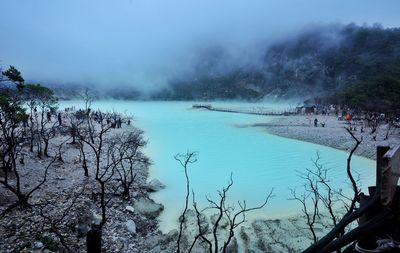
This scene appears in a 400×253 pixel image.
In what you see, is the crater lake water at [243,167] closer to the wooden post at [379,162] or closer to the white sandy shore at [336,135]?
the white sandy shore at [336,135]

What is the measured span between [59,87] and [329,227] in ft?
535

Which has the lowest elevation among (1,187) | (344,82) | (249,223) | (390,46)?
(249,223)

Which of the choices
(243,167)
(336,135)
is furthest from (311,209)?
(336,135)

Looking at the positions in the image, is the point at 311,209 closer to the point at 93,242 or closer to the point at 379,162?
the point at 93,242

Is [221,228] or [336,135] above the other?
[336,135]

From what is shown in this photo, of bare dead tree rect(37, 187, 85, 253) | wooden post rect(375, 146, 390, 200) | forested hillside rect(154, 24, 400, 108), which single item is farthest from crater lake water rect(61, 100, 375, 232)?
forested hillside rect(154, 24, 400, 108)

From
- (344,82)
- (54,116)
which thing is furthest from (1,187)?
(344,82)

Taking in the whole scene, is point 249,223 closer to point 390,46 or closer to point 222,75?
point 390,46

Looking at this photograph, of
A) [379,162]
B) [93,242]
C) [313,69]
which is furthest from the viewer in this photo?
[313,69]

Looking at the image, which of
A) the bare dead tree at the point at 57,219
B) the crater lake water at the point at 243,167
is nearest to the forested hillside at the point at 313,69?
the crater lake water at the point at 243,167

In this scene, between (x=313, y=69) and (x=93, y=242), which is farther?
(x=313, y=69)

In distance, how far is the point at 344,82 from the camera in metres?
106

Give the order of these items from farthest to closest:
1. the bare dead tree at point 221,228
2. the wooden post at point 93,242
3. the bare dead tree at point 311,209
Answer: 1. the bare dead tree at point 311,209
2. the bare dead tree at point 221,228
3. the wooden post at point 93,242

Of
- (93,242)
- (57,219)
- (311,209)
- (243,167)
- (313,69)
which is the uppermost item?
(313,69)
